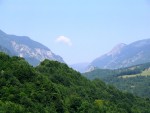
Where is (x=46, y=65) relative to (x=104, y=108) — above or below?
above

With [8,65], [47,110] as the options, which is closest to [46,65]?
[8,65]

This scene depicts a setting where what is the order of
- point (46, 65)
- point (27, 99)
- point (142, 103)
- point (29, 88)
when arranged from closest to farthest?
point (27, 99) → point (29, 88) → point (46, 65) → point (142, 103)

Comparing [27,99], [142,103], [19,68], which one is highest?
[19,68]

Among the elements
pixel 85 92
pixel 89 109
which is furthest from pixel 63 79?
pixel 89 109

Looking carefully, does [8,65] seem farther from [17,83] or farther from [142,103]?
[142,103]

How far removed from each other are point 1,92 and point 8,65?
16.7m

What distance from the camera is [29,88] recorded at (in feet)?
290

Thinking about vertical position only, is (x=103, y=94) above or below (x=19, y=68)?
below

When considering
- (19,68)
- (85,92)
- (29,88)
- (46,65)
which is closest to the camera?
(29,88)

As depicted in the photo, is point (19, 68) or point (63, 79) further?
point (63, 79)

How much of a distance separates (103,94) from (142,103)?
31827 millimetres

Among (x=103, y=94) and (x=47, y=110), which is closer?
(x=47, y=110)

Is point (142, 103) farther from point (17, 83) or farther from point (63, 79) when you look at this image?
point (17, 83)

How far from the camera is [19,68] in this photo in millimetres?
95062
